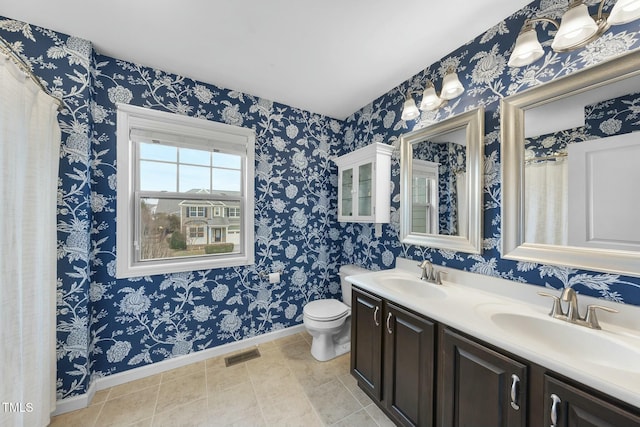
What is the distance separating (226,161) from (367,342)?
1.96 meters

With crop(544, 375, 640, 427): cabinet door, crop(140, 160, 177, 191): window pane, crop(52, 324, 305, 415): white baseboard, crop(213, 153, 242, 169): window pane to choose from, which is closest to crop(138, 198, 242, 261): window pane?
crop(140, 160, 177, 191): window pane

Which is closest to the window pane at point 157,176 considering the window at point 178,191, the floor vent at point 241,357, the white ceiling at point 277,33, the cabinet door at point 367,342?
the window at point 178,191

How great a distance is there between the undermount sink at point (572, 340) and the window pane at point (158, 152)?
2493mm

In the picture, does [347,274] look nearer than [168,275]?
No

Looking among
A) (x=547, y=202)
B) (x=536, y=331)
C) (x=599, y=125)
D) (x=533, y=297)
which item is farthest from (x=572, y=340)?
(x=599, y=125)

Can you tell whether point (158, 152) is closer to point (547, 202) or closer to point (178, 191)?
point (178, 191)

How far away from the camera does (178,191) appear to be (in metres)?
1.99

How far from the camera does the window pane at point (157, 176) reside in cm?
187

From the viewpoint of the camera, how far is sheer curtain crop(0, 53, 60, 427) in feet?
3.24

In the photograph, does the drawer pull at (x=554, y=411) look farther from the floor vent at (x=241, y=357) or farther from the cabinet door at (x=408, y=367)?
the floor vent at (x=241, y=357)

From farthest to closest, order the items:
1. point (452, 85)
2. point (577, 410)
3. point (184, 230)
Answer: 1. point (184, 230)
2. point (452, 85)
3. point (577, 410)

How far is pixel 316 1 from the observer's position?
126 centimetres

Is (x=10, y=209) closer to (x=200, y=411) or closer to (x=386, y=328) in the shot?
(x=200, y=411)

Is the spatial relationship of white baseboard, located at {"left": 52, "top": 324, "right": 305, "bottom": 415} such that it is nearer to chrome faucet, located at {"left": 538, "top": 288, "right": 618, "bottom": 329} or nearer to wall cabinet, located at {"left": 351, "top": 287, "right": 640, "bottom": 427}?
wall cabinet, located at {"left": 351, "top": 287, "right": 640, "bottom": 427}
